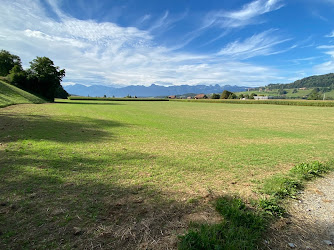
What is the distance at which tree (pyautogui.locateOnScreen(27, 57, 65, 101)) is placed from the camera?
172 ft

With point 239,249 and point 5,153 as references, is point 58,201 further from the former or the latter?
point 5,153

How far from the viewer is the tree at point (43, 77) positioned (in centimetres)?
5228

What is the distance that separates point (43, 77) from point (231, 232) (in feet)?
206

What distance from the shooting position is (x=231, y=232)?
2.71 metres

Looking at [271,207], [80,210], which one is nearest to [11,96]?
[80,210]

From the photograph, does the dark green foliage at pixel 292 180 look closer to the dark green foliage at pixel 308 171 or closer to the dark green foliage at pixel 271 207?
the dark green foliage at pixel 308 171

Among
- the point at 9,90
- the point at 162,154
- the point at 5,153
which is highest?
the point at 9,90

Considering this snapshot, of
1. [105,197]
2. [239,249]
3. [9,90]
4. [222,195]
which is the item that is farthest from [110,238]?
[9,90]

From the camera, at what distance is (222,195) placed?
3994mm

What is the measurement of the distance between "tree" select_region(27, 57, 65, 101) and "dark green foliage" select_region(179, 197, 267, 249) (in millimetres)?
61889

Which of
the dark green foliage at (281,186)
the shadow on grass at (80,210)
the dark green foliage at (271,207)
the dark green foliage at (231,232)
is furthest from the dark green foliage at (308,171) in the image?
the shadow on grass at (80,210)

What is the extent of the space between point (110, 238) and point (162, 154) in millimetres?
4404

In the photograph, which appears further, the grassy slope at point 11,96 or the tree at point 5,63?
the tree at point 5,63

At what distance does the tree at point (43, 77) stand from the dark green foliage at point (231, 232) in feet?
203
